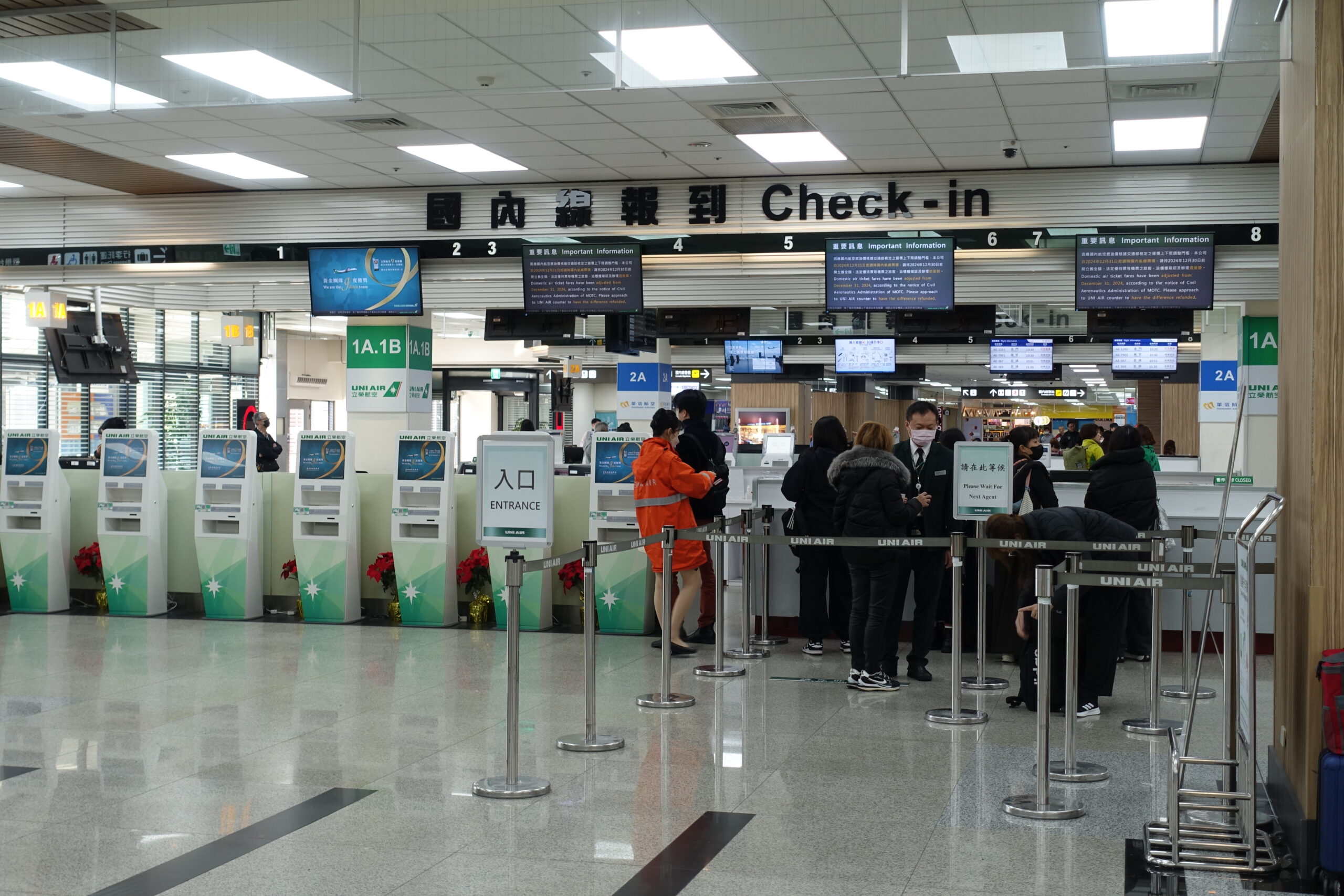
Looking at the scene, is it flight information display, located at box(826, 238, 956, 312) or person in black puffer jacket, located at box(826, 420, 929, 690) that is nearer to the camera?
person in black puffer jacket, located at box(826, 420, 929, 690)

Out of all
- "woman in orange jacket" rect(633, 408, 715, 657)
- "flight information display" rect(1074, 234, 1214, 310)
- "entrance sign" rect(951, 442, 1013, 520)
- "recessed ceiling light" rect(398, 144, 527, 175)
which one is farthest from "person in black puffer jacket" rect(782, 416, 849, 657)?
"recessed ceiling light" rect(398, 144, 527, 175)

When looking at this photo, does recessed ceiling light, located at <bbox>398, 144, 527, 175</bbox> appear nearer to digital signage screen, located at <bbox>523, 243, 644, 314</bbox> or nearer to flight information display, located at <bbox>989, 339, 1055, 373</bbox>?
digital signage screen, located at <bbox>523, 243, 644, 314</bbox>

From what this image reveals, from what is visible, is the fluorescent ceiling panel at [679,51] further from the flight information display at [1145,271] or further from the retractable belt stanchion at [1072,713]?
the flight information display at [1145,271]

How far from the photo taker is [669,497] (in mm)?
7812

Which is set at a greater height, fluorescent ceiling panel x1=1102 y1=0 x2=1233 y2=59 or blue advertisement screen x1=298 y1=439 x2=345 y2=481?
fluorescent ceiling panel x1=1102 y1=0 x2=1233 y2=59

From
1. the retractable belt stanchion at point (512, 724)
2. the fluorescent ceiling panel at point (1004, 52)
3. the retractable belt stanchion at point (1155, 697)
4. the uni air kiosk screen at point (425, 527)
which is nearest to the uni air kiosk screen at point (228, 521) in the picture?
the uni air kiosk screen at point (425, 527)

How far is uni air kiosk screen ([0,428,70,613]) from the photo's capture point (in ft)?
32.6

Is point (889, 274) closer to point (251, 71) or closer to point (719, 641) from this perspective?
point (719, 641)

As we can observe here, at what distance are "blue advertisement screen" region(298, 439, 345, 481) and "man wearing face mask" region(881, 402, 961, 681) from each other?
158 inches

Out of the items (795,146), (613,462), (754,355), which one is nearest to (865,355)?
(754,355)

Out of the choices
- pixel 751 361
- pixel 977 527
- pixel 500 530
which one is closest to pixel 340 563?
pixel 500 530

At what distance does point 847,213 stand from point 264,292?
6.53 m

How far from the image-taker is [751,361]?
72.4 feet

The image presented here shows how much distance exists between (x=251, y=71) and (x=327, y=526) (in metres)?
3.89
